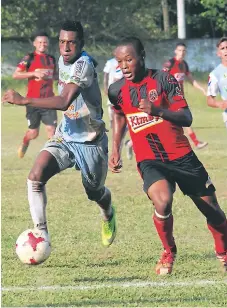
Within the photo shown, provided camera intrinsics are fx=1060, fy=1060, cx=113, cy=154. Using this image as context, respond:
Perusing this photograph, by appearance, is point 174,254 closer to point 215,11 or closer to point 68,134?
point 68,134

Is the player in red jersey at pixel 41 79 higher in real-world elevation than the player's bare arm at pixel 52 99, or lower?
lower

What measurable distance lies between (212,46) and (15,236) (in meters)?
31.8

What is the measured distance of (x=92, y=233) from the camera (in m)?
10.9

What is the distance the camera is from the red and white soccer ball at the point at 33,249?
8.41m

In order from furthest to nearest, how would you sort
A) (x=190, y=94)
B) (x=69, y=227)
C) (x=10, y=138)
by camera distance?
(x=190, y=94) < (x=10, y=138) < (x=69, y=227)

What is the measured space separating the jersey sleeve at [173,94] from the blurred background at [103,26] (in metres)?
32.8

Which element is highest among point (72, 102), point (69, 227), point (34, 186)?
point (72, 102)

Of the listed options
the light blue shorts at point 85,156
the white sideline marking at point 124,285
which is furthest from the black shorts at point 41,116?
the white sideline marking at point 124,285

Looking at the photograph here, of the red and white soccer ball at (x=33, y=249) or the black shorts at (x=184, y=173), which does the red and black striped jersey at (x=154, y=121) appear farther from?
the red and white soccer ball at (x=33, y=249)

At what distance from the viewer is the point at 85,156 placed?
9.57 meters

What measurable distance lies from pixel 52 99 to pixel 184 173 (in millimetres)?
1217

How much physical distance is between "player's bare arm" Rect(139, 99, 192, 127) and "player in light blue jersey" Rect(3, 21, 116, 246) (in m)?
0.92

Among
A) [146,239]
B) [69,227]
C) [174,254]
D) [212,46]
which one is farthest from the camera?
[212,46]

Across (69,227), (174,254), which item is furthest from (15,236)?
(174,254)
